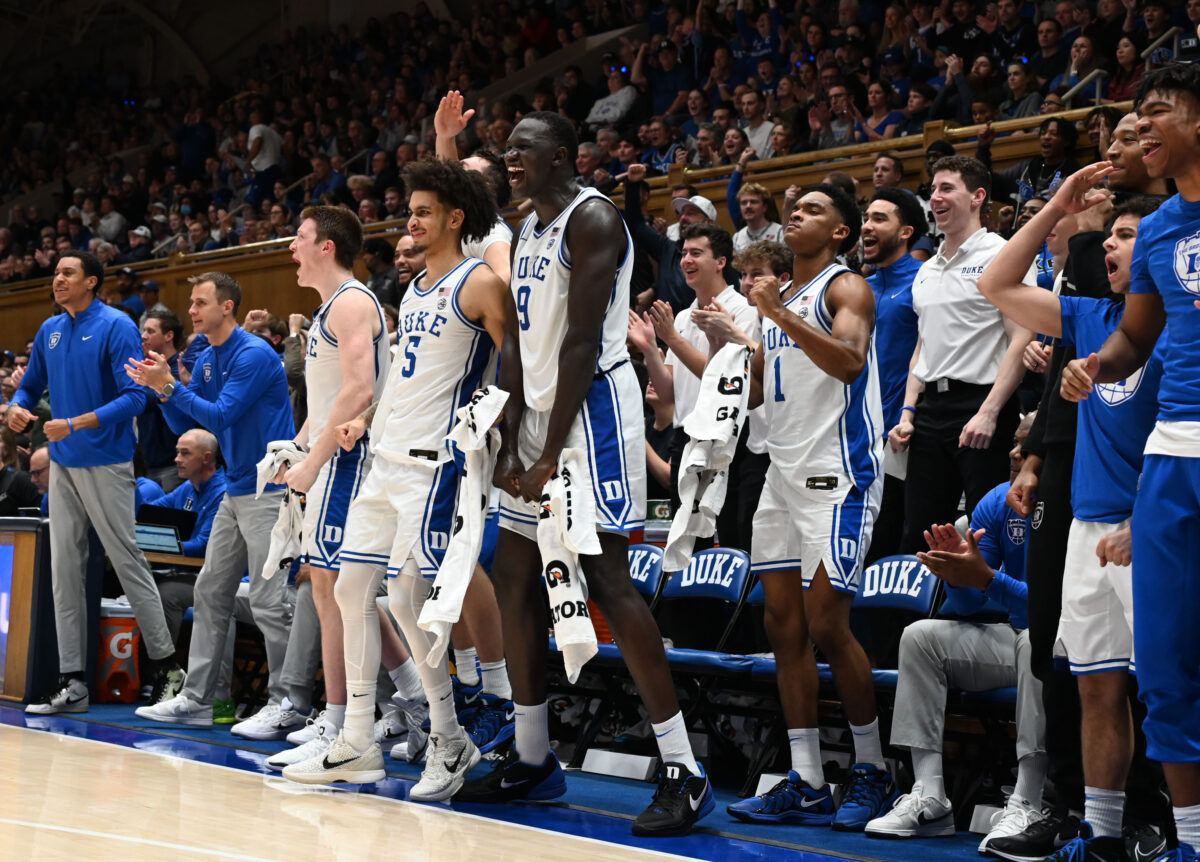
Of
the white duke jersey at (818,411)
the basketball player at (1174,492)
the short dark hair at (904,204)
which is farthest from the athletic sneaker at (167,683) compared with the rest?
the basketball player at (1174,492)

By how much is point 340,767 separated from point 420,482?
1.05 meters

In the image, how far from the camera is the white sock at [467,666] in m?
5.17

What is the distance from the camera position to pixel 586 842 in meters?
3.83

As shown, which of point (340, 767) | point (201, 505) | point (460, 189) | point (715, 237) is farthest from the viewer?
point (201, 505)

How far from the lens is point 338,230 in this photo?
213 inches

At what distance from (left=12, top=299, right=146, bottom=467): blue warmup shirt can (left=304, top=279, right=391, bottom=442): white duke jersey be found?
176 centimetres

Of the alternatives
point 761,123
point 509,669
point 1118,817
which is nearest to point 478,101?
point 761,123

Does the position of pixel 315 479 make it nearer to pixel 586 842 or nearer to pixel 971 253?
pixel 586 842

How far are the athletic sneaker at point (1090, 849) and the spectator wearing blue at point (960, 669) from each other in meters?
0.50

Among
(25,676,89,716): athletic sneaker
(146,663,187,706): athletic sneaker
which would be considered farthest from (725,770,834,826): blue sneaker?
(25,676,89,716): athletic sneaker

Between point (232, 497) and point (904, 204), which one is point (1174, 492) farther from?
point (232, 497)

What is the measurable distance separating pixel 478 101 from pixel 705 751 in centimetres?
1223

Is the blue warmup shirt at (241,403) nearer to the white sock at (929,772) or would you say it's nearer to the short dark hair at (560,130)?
the short dark hair at (560,130)

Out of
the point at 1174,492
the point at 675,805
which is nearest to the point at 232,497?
the point at 675,805
